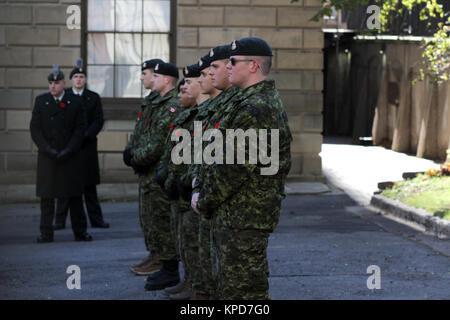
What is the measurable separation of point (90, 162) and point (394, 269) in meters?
4.72

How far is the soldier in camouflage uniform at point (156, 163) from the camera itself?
297 inches

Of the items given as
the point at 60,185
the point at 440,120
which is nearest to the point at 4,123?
the point at 60,185

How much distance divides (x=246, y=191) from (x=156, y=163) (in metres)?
2.68

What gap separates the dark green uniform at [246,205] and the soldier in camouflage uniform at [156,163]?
7.43 ft

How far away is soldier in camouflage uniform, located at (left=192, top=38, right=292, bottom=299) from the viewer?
5.11 meters

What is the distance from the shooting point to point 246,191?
17.0ft

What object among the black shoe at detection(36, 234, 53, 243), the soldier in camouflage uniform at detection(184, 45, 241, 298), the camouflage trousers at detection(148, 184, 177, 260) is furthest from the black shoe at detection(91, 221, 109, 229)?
the soldier in camouflage uniform at detection(184, 45, 241, 298)

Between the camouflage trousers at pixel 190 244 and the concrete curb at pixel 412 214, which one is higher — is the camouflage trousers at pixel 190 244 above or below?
above

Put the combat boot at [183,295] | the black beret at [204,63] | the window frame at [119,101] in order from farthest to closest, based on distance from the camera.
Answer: the window frame at [119,101] → the combat boot at [183,295] → the black beret at [204,63]

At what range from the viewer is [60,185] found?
995 centimetres

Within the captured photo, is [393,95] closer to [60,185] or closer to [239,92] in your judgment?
[60,185]

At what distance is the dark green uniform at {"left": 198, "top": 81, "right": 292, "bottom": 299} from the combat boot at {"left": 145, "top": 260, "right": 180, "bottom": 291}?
232cm

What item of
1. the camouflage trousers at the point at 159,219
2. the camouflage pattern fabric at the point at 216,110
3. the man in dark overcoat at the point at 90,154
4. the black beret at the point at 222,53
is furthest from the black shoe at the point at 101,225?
the black beret at the point at 222,53

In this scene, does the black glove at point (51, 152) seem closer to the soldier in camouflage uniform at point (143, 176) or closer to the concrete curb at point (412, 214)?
the soldier in camouflage uniform at point (143, 176)
